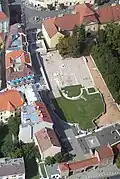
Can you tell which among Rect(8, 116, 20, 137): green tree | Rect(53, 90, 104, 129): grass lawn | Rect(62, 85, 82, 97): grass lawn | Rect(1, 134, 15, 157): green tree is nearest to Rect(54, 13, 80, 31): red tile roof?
Rect(62, 85, 82, 97): grass lawn

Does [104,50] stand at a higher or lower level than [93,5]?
lower

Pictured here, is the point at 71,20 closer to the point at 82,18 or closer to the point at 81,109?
the point at 82,18

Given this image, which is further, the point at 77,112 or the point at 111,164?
the point at 77,112

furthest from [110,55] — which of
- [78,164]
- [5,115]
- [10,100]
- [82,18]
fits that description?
[78,164]

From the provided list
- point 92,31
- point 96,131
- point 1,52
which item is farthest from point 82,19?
point 96,131

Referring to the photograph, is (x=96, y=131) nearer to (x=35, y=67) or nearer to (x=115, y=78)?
(x=115, y=78)

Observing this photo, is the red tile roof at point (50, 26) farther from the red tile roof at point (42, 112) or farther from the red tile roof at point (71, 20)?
the red tile roof at point (42, 112)

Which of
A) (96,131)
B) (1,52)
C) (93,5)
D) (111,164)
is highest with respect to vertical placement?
(93,5)

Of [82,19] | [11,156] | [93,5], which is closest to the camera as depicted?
[11,156]
